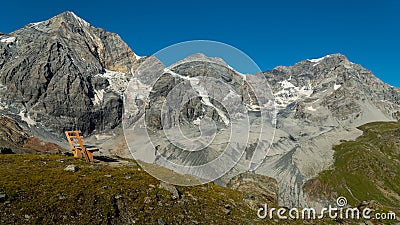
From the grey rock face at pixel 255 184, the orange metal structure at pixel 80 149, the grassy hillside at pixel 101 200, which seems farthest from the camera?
the grey rock face at pixel 255 184

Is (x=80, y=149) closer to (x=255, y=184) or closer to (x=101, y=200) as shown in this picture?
(x=101, y=200)

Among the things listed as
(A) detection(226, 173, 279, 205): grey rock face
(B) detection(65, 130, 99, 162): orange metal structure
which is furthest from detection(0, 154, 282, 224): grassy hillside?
(A) detection(226, 173, 279, 205): grey rock face

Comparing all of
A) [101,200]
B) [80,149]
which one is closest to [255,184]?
[80,149]

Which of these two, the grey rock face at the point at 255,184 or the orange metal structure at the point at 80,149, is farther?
the grey rock face at the point at 255,184

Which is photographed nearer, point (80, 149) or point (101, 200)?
point (101, 200)

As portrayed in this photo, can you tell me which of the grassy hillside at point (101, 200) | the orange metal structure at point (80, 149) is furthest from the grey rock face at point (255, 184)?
the orange metal structure at point (80, 149)

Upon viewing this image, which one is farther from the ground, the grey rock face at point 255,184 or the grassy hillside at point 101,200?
the grey rock face at point 255,184

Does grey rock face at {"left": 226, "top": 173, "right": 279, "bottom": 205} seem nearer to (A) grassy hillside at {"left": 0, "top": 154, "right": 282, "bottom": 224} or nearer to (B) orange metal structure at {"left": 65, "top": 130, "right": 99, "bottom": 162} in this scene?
(A) grassy hillside at {"left": 0, "top": 154, "right": 282, "bottom": 224}

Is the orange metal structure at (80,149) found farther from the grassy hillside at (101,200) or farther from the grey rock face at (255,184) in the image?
the grey rock face at (255,184)

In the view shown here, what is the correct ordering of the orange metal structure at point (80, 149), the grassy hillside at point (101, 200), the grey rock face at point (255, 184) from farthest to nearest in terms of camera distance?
1. the grey rock face at point (255, 184)
2. the orange metal structure at point (80, 149)
3. the grassy hillside at point (101, 200)

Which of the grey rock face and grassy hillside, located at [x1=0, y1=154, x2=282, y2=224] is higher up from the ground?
the grey rock face

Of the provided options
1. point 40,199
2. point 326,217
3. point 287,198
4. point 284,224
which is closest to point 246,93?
point 284,224

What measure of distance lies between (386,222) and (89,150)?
32.4 metres

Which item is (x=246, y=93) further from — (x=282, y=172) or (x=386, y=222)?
(x=282, y=172)
